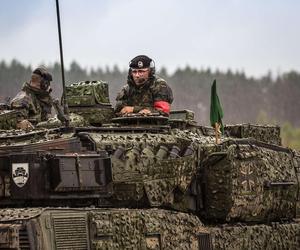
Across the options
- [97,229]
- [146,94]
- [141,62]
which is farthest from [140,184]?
[141,62]

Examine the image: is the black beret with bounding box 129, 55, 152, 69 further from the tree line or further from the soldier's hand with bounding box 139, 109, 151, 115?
the tree line

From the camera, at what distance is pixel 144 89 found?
17609mm

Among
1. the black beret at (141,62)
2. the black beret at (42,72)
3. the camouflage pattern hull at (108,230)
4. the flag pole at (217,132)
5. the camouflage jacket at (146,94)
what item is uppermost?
the black beret at (42,72)

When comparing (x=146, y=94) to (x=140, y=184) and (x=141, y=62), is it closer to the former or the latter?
(x=141, y=62)

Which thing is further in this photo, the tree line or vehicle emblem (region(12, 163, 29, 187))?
the tree line

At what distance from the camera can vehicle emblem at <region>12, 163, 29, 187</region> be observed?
545 inches

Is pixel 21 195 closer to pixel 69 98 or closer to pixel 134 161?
pixel 134 161

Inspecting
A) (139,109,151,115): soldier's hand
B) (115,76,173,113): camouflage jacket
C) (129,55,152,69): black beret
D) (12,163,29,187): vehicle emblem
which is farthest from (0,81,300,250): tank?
(129,55,152,69): black beret

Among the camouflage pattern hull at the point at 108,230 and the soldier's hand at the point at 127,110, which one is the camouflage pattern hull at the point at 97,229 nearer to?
the camouflage pattern hull at the point at 108,230

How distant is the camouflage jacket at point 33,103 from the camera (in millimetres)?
18062

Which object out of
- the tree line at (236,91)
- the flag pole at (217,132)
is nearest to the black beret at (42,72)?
the flag pole at (217,132)

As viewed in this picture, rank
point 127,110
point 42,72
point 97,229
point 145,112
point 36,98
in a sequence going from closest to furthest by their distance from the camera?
point 97,229 → point 145,112 → point 127,110 → point 42,72 → point 36,98

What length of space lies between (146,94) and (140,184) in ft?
9.41

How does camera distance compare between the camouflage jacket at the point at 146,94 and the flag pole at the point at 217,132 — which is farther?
the camouflage jacket at the point at 146,94
